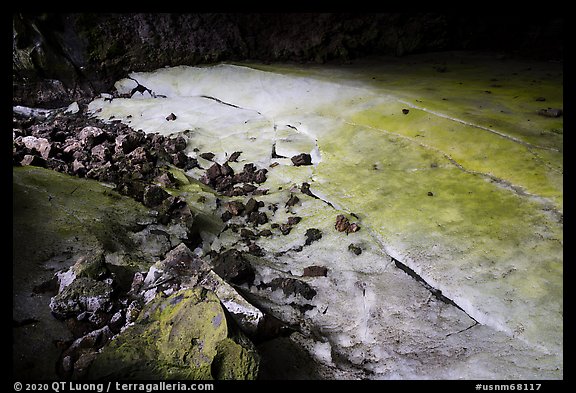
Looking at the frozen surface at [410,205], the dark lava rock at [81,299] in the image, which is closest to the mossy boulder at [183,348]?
the dark lava rock at [81,299]

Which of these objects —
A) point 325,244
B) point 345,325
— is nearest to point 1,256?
point 345,325

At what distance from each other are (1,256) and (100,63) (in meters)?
6.19

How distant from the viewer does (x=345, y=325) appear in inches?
95.2

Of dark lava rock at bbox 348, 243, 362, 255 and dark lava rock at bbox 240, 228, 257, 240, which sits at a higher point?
dark lava rock at bbox 348, 243, 362, 255

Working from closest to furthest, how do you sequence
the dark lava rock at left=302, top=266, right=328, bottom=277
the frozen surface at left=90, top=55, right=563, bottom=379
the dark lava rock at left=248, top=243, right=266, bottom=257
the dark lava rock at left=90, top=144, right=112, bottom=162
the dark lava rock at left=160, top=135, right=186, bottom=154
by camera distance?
the frozen surface at left=90, top=55, right=563, bottom=379
the dark lava rock at left=302, top=266, right=328, bottom=277
the dark lava rock at left=248, top=243, right=266, bottom=257
the dark lava rock at left=90, top=144, right=112, bottom=162
the dark lava rock at left=160, top=135, right=186, bottom=154

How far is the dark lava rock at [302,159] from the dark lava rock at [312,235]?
3.82 ft

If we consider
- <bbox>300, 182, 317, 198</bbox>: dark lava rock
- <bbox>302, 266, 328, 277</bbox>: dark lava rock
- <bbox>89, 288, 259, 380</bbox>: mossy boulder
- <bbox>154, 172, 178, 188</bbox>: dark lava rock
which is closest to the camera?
<bbox>89, 288, 259, 380</bbox>: mossy boulder

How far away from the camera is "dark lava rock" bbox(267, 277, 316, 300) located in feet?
8.53

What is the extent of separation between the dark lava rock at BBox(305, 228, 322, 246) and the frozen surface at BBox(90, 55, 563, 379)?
0.13 ft

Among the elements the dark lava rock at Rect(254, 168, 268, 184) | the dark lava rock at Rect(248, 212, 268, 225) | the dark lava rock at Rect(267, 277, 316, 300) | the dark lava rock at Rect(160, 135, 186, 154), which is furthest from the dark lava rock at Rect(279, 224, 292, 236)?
the dark lava rock at Rect(160, 135, 186, 154)

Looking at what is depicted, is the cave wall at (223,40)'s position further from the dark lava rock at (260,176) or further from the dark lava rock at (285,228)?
the dark lava rock at (285,228)

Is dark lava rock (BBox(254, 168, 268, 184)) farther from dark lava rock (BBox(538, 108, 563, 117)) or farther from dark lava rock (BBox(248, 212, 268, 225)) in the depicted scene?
dark lava rock (BBox(538, 108, 563, 117))

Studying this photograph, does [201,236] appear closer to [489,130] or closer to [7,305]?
[7,305]

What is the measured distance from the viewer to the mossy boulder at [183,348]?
1688mm
